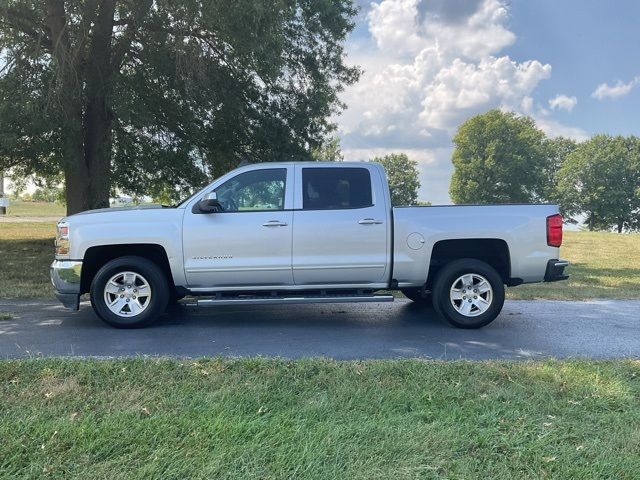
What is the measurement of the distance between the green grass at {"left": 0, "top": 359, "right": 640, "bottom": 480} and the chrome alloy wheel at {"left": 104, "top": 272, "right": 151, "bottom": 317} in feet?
5.86

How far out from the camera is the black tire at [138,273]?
20.2 ft

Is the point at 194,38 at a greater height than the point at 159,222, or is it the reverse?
the point at 194,38

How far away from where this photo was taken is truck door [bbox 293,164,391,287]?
6.26 metres

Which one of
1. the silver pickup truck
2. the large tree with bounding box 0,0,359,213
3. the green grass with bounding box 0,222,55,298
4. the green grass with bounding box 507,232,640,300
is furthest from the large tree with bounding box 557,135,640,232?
the silver pickup truck

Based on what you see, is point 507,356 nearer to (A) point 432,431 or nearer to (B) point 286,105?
(A) point 432,431

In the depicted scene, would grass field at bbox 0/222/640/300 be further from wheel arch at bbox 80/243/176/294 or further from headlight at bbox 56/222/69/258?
headlight at bbox 56/222/69/258

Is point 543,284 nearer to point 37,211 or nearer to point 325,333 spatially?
point 325,333

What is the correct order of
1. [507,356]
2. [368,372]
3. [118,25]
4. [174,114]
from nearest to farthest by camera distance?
[368,372]
[507,356]
[118,25]
[174,114]

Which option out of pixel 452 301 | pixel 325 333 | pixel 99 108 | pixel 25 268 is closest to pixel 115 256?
pixel 325 333

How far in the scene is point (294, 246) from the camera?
246 inches

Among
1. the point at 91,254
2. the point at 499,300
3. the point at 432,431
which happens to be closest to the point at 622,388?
the point at 432,431

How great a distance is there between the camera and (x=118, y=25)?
39.5 ft

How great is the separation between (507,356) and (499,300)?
1.27m

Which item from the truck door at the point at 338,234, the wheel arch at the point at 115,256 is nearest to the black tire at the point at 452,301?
the truck door at the point at 338,234
